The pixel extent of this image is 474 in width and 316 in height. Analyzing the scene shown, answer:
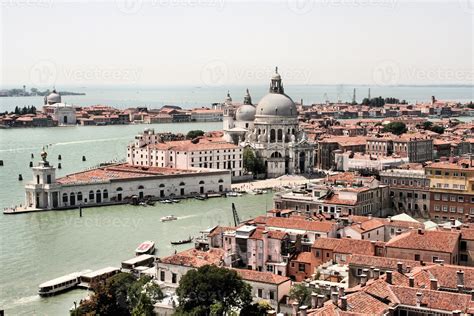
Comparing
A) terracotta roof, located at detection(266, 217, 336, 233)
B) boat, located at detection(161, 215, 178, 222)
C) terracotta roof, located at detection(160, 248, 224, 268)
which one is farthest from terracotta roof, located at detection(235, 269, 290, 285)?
boat, located at detection(161, 215, 178, 222)

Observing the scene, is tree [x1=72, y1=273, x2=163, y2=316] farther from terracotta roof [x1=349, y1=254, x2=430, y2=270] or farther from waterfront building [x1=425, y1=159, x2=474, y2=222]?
waterfront building [x1=425, y1=159, x2=474, y2=222]

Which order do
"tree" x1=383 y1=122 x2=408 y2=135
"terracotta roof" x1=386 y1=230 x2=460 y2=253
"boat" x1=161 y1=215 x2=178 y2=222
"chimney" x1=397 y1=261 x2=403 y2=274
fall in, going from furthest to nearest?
"tree" x1=383 y1=122 x2=408 y2=135 < "boat" x1=161 y1=215 x2=178 y2=222 < "terracotta roof" x1=386 y1=230 x2=460 y2=253 < "chimney" x1=397 y1=261 x2=403 y2=274

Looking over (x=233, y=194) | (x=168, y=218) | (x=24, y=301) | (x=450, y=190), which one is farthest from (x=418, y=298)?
(x=233, y=194)

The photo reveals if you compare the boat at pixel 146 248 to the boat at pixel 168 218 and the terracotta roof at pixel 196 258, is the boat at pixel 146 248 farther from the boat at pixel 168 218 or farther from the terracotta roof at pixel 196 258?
the boat at pixel 168 218

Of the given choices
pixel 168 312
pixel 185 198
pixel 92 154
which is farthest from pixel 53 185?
pixel 92 154

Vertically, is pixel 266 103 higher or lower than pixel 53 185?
higher

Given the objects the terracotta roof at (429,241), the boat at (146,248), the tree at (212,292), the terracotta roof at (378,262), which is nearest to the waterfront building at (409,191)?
the terracotta roof at (429,241)

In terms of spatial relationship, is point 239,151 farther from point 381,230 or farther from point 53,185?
point 381,230
